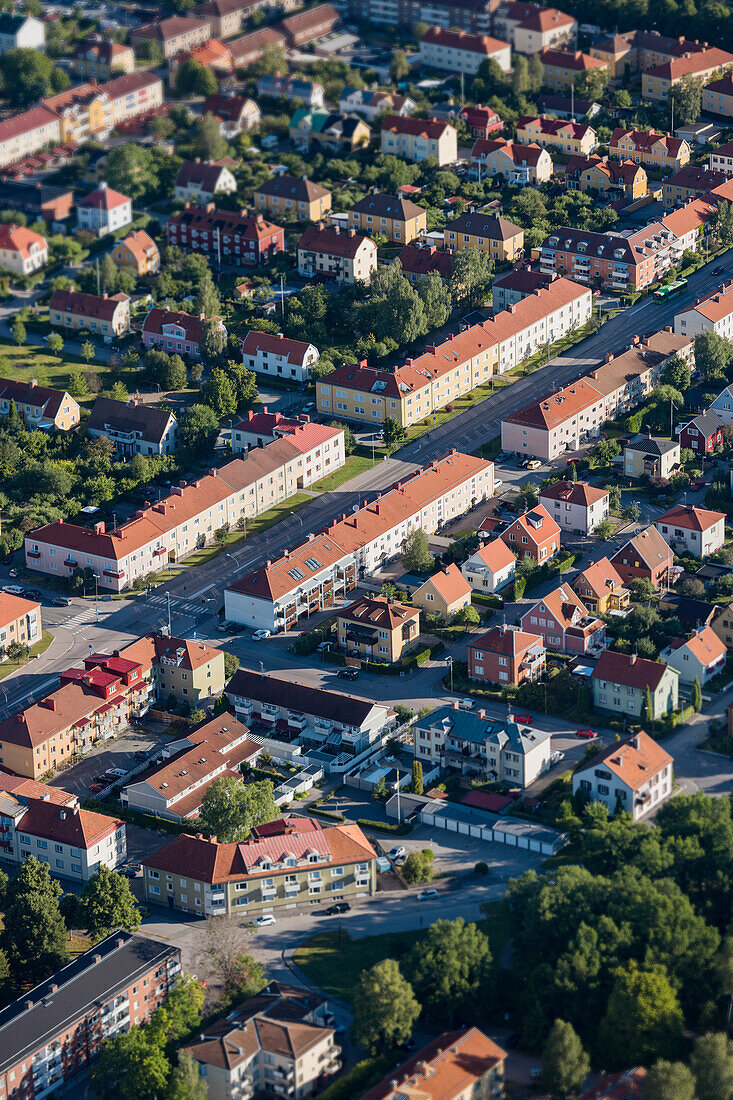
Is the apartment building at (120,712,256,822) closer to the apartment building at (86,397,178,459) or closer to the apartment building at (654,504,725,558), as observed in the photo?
the apartment building at (654,504,725,558)

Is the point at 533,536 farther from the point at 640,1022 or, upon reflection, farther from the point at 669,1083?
the point at 669,1083

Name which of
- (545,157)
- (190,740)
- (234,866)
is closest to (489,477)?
(190,740)

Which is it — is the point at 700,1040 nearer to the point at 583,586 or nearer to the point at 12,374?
the point at 583,586

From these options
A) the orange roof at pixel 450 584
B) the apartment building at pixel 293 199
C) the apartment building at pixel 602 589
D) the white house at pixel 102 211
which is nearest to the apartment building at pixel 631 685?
the apartment building at pixel 602 589

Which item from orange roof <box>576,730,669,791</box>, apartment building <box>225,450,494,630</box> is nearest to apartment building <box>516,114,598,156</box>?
apartment building <box>225,450,494,630</box>

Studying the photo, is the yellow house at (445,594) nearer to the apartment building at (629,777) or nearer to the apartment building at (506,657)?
the apartment building at (506,657)

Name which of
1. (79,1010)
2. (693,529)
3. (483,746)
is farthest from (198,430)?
(79,1010)
